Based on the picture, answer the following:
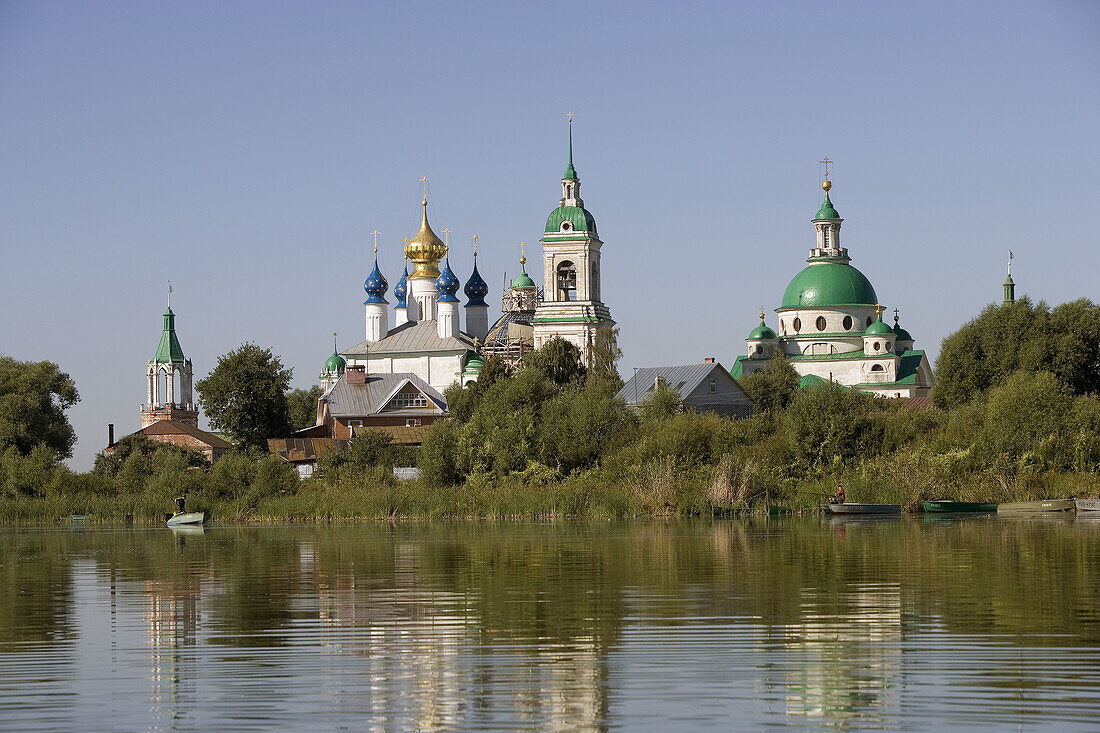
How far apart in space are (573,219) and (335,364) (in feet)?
96.5

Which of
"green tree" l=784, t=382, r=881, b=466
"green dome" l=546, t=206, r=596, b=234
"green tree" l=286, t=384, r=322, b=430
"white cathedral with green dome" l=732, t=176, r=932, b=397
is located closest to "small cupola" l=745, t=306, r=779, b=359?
"white cathedral with green dome" l=732, t=176, r=932, b=397

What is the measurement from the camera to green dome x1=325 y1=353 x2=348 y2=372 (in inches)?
4887

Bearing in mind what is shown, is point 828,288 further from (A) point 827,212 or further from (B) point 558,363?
(B) point 558,363

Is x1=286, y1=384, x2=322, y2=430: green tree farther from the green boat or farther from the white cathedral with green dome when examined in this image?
the green boat

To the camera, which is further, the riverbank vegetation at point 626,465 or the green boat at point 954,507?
the riverbank vegetation at point 626,465

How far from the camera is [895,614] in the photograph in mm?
15969

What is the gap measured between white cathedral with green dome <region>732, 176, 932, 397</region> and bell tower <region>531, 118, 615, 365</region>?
13408 millimetres

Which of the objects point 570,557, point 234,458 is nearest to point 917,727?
point 570,557

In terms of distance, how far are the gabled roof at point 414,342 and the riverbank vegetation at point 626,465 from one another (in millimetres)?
51754

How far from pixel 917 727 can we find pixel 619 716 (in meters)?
1.91

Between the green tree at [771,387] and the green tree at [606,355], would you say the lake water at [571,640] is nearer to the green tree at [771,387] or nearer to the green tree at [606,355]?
the green tree at [606,355]

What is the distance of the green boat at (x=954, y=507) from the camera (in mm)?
40156

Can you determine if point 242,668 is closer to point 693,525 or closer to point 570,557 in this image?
point 570,557

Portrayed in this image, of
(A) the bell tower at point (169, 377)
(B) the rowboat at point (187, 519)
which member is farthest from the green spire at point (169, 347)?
(B) the rowboat at point (187, 519)
